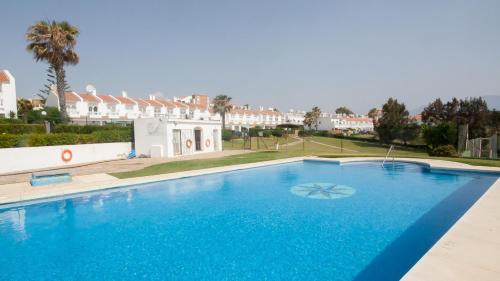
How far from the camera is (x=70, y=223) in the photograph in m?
8.79

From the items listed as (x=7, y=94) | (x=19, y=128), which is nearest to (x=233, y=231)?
(x=19, y=128)

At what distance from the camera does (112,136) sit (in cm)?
2433

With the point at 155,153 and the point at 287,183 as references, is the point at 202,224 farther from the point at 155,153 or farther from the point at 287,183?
the point at 155,153

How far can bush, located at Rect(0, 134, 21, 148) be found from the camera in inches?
702

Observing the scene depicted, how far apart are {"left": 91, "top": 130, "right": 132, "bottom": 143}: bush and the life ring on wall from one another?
2498 mm

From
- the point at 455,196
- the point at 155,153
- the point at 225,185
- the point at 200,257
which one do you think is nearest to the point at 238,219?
the point at 200,257

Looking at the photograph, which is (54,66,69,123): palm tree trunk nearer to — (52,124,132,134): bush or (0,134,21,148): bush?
(52,124,132,134): bush

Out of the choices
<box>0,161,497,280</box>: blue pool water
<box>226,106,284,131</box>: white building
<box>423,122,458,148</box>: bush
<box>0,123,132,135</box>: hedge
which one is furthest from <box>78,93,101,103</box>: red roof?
<box>423,122,458,148</box>: bush

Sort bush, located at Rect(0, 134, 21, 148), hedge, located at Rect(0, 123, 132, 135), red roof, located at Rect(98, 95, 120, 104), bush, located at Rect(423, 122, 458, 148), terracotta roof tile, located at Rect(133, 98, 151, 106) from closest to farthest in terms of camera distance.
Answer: bush, located at Rect(0, 134, 21, 148) < hedge, located at Rect(0, 123, 132, 135) < bush, located at Rect(423, 122, 458, 148) < red roof, located at Rect(98, 95, 120, 104) < terracotta roof tile, located at Rect(133, 98, 151, 106)

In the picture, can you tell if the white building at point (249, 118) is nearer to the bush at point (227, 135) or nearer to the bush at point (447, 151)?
the bush at point (227, 135)

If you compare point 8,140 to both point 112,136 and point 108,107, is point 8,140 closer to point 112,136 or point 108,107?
point 112,136

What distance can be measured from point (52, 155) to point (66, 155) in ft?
3.14

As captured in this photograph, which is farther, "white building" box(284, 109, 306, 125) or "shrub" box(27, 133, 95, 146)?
"white building" box(284, 109, 306, 125)

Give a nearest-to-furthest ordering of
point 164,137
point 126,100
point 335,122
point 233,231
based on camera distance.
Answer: point 233,231 → point 164,137 → point 126,100 → point 335,122
